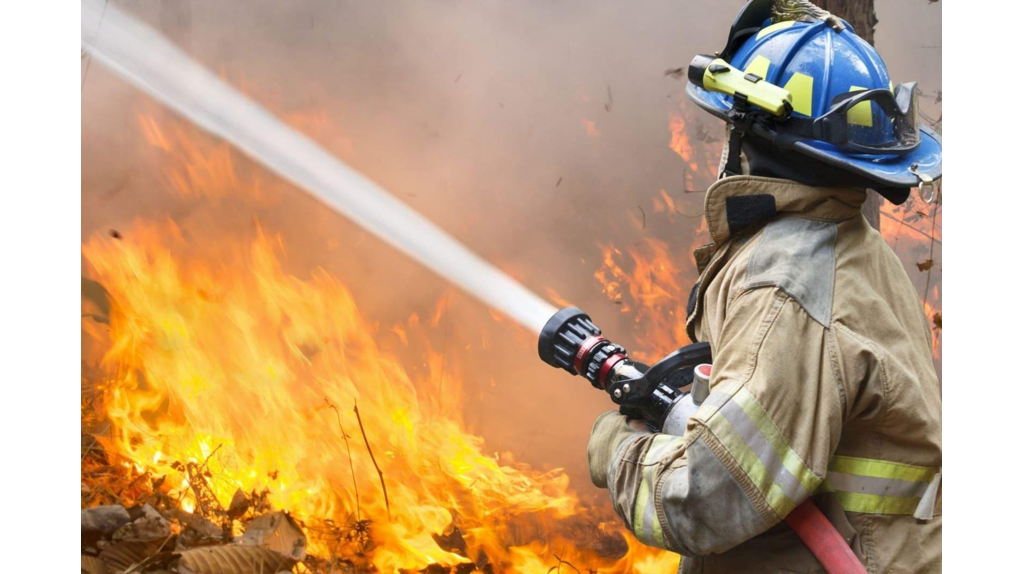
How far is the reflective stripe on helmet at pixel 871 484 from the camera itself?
81.8 inches

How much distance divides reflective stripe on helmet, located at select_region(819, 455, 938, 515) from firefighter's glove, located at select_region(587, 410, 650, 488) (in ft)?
1.59

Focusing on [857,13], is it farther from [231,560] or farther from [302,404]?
[231,560]

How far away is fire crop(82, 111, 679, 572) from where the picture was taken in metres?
4.60

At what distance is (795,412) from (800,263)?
36 cm

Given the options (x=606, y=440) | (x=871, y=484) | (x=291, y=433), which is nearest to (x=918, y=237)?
(x=871, y=484)

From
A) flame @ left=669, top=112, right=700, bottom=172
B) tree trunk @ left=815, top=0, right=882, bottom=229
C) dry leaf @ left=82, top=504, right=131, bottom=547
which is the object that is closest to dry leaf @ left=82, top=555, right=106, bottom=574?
dry leaf @ left=82, top=504, right=131, bottom=547

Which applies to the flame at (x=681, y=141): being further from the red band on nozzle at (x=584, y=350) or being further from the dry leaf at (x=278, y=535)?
the dry leaf at (x=278, y=535)

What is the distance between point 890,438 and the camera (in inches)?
81.8

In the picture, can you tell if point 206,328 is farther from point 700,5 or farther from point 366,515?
point 700,5

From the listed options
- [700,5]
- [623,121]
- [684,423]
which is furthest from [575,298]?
[684,423]

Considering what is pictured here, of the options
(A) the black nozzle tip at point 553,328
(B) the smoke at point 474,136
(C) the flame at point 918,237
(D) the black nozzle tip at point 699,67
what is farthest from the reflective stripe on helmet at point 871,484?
(C) the flame at point 918,237

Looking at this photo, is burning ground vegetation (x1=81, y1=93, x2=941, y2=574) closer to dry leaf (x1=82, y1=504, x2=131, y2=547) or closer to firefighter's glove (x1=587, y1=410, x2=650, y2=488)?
dry leaf (x1=82, y1=504, x2=131, y2=547)

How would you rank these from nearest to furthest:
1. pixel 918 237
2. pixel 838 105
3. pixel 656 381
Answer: pixel 838 105 < pixel 656 381 < pixel 918 237

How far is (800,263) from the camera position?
6.68 feet
